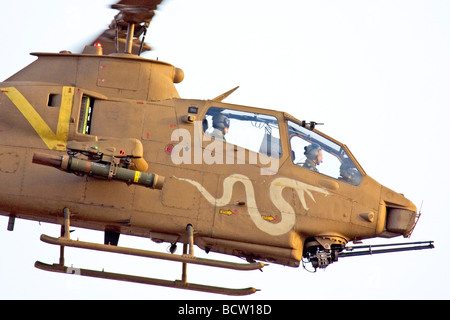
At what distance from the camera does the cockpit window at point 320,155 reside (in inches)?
647

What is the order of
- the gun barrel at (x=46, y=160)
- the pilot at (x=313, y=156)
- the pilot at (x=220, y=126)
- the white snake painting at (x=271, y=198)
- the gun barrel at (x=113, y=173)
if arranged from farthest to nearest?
the pilot at (x=313, y=156), the pilot at (x=220, y=126), the white snake painting at (x=271, y=198), the gun barrel at (x=113, y=173), the gun barrel at (x=46, y=160)

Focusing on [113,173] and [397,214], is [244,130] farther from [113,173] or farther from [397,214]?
[397,214]

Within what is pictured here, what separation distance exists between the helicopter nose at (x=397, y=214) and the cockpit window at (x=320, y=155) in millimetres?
550

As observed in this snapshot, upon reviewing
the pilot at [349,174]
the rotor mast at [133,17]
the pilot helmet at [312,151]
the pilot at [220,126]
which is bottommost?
the pilot at [349,174]

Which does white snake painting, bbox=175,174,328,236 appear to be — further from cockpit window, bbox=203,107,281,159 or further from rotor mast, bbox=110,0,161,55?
rotor mast, bbox=110,0,161,55

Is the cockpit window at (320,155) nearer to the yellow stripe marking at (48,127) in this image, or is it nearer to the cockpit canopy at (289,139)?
the cockpit canopy at (289,139)

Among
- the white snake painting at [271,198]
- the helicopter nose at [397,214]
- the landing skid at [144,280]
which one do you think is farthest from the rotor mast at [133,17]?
the helicopter nose at [397,214]

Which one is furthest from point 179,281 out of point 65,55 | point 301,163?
point 65,55

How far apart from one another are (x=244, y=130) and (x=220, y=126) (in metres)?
0.38

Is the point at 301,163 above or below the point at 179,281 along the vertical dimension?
above

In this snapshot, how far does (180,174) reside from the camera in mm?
15750

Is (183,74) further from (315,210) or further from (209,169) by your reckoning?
(315,210)

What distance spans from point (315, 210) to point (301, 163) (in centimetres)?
79

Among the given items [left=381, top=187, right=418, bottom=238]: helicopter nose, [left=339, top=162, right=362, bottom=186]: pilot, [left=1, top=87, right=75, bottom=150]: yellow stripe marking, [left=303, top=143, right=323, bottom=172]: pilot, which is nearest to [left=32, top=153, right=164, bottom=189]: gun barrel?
[left=1, top=87, right=75, bottom=150]: yellow stripe marking
